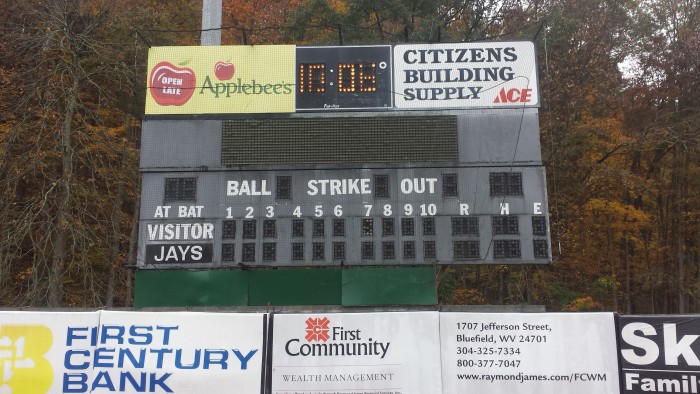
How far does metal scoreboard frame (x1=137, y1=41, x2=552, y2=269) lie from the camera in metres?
10.6

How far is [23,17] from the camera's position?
64.3ft

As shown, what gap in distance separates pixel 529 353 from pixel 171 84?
7.34 metres

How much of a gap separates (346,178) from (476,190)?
2.12 m

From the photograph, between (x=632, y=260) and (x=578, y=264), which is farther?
(x=632, y=260)

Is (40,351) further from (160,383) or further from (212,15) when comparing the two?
(212,15)

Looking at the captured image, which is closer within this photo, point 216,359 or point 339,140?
point 216,359

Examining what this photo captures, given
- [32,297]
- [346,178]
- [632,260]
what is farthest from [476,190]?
[632,260]

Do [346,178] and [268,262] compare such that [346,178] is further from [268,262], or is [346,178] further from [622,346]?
[622,346]

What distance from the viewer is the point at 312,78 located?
11469mm

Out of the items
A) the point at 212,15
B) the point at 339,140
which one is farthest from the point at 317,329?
the point at 212,15

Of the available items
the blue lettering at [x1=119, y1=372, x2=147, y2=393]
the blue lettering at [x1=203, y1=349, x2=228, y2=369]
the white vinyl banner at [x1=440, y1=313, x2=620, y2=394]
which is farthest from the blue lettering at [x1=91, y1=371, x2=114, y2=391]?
the white vinyl banner at [x1=440, y1=313, x2=620, y2=394]

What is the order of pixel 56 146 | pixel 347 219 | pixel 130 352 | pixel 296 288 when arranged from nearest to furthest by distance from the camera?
pixel 130 352 < pixel 347 219 < pixel 296 288 < pixel 56 146

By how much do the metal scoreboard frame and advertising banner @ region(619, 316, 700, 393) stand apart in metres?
2.61

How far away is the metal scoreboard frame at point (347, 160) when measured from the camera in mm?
10609
